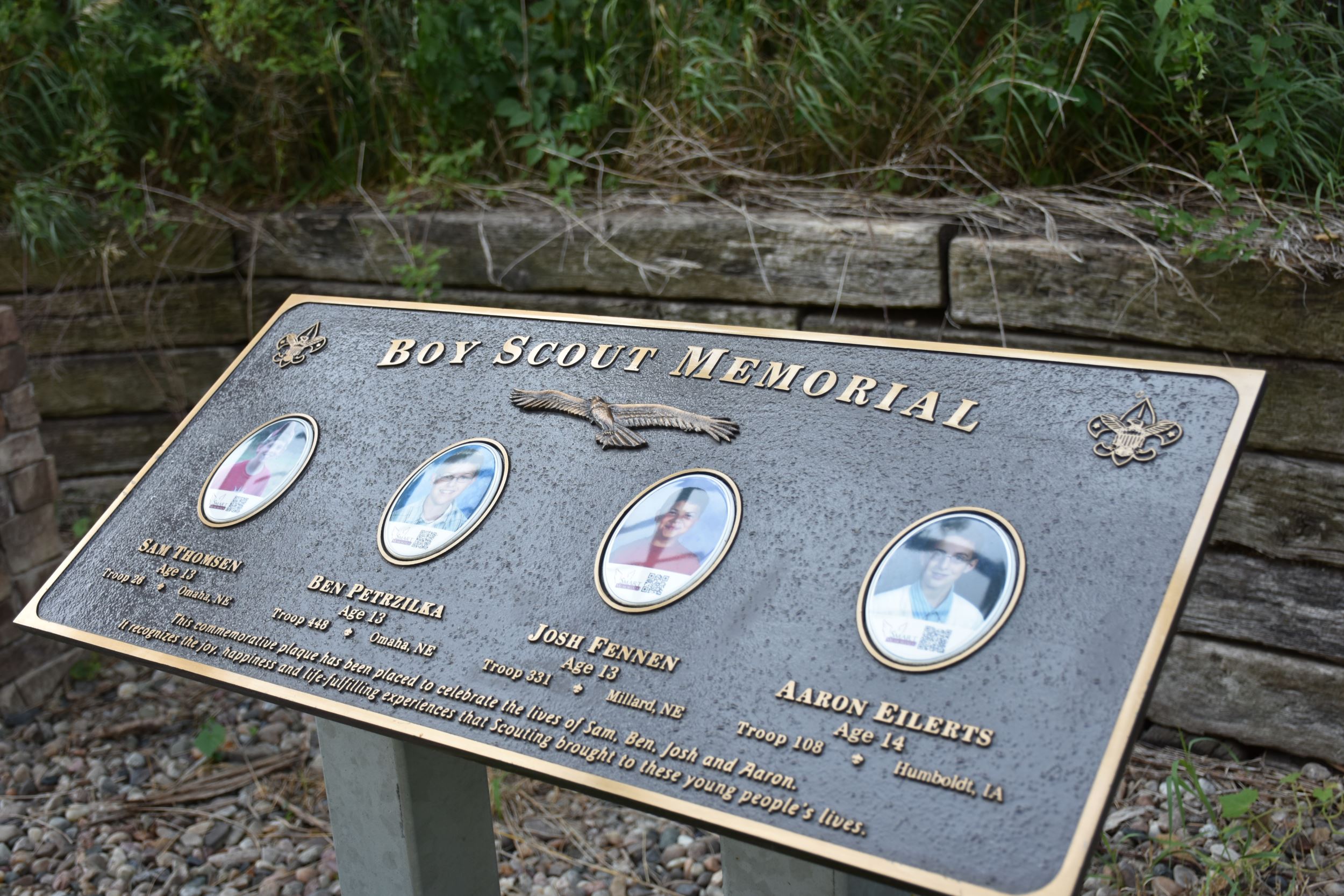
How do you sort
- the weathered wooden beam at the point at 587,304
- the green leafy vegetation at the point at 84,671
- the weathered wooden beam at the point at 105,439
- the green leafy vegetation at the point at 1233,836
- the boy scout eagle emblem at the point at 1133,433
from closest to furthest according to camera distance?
the boy scout eagle emblem at the point at 1133,433
the green leafy vegetation at the point at 1233,836
the weathered wooden beam at the point at 587,304
the green leafy vegetation at the point at 84,671
the weathered wooden beam at the point at 105,439

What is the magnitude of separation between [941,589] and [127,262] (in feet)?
11.6

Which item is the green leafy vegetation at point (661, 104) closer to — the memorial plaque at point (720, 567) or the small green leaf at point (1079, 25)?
the small green leaf at point (1079, 25)

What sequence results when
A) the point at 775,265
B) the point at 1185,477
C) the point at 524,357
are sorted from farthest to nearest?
the point at 775,265
the point at 524,357
the point at 1185,477

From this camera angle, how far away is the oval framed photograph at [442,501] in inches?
67.5

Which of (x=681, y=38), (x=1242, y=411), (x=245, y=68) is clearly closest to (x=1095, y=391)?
(x=1242, y=411)

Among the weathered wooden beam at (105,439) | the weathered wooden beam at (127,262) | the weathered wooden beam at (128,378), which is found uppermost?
the weathered wooden beam at (127,262)

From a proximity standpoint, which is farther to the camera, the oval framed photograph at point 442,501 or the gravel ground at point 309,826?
the gravel ground at point 309,826

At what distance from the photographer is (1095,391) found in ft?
4.91

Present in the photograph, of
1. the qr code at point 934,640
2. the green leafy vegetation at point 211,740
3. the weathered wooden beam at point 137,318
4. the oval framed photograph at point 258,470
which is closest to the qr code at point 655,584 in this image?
the qr code at point 934,640

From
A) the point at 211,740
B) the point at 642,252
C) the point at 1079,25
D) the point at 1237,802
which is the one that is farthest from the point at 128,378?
the point at 1237,802

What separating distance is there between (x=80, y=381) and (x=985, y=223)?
3328 mm

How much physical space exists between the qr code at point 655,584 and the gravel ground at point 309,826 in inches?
50.9

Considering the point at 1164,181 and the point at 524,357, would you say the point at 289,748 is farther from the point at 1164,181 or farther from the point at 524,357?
the point at 1164,181

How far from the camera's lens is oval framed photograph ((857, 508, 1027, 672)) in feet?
4.33
